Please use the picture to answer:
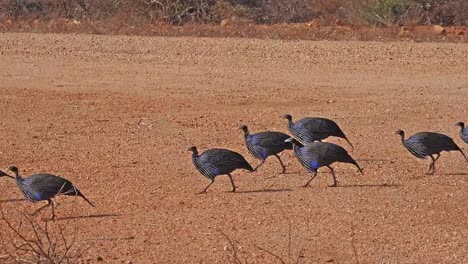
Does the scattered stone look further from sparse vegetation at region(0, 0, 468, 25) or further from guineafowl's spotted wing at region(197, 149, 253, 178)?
guineafowl's spotted wing at region(197, 149, 253, 178)

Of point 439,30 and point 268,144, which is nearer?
point 268,144

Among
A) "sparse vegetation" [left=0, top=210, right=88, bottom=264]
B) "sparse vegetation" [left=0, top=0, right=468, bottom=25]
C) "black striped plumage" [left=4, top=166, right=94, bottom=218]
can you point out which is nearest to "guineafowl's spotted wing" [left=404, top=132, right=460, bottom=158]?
"black striped plumage" [left=4, top=166, right=94, bottom=218]

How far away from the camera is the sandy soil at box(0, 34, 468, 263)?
375 inches

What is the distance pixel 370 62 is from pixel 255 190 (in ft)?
30.3

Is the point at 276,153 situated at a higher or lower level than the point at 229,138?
higher

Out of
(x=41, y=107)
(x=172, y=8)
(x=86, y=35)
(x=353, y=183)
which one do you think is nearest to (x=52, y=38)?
(x=86, y=35)

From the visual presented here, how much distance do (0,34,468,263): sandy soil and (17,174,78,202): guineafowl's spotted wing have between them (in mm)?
241

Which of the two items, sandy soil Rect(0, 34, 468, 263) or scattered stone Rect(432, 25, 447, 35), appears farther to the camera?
scattered stone Rect(432, 25, 447, 35)

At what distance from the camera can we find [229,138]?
14016 mm

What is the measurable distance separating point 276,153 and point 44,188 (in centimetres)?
255

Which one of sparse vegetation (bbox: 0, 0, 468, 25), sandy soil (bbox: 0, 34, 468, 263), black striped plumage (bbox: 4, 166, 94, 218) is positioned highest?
black striped plumage (bbox: 4, 166, 94, 218)

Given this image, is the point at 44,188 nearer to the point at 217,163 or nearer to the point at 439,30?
the point at 217,163

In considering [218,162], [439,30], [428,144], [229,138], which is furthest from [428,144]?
[439,30]

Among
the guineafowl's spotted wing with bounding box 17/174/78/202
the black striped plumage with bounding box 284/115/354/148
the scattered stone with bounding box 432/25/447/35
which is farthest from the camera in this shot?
the scattered stone with bounding box 432/25/447/35
